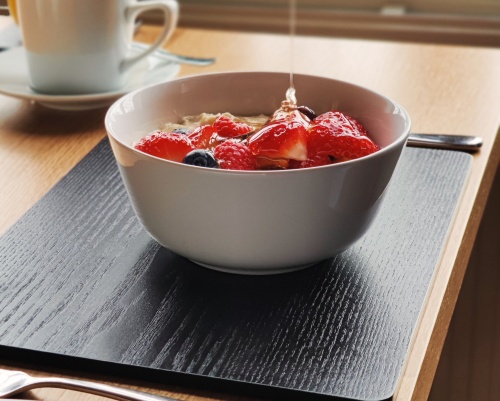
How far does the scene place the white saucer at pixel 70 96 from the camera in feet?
3.43

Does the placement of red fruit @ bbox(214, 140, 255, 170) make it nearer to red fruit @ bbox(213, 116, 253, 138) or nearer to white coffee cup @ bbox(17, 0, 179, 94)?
red fruit @ bbox(213, 116, 253, 138)

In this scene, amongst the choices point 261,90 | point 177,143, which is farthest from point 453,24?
point 177,143

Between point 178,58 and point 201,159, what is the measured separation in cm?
63

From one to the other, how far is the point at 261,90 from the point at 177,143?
18 cm

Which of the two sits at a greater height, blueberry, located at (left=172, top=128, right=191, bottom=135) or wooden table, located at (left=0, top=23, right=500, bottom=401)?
blueberry, located at (left=172, top=128, right=191, bottom=135)

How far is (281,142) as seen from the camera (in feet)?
2.07

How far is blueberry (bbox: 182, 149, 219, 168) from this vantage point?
62 cm

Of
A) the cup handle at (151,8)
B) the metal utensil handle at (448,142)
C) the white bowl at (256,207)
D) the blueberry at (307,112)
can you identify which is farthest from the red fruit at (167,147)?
the cup handle at (151,8)

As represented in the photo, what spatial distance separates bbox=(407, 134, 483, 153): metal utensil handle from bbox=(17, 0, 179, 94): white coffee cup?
0.40 meters

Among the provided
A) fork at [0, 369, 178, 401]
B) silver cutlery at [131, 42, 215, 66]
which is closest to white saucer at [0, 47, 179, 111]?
silver cutlery at [131, 42, 215, 66]

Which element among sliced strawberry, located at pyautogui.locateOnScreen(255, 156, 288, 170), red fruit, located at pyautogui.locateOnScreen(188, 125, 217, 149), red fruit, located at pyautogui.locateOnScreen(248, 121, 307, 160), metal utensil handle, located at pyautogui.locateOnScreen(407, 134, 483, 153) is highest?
red fruit, located at pyautogui.locateOnScreen(248, 121, 307, 160)

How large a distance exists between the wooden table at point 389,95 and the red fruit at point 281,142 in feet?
0.49

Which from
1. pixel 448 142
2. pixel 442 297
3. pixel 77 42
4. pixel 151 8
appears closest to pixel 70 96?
pixel 77 42

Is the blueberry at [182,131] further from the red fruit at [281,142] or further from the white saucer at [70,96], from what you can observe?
the white saucer at [70,96]
